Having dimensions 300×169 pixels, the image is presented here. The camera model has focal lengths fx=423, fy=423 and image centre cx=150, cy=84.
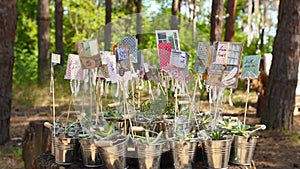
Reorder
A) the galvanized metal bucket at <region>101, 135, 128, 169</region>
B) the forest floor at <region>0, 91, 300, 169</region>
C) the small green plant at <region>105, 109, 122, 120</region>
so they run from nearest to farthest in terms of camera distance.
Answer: the galvanized metal bucket at <region>101, 135, 128, 169</region> < the small green plant at <region>105, 109, 122, 120</region> < the forest floor at <region>0, 91, 300, 169</region>

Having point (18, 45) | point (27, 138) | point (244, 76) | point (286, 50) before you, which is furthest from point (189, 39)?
point (18, 45)

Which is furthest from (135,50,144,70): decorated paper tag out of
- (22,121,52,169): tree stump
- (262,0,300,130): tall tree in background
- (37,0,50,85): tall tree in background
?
(37,0,50,85): tall tree in background

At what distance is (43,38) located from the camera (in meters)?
9.88

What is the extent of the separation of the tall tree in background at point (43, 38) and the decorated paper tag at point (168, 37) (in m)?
7.29

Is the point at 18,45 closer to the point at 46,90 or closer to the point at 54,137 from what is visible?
the point at 46,90

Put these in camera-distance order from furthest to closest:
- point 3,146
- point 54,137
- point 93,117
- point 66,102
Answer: point 66,102 → point 3,146 → point 93,117 → point 54,137

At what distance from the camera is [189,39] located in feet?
8.82

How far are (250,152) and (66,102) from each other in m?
6.37

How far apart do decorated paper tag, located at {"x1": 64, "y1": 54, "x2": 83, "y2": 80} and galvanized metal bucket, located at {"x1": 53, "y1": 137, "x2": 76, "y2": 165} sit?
1.10ft

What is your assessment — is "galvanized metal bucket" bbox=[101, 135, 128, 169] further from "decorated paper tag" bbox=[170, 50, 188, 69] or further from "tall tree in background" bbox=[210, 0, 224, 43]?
"tall tree in background" bbox=[210, 0, 224, 43]

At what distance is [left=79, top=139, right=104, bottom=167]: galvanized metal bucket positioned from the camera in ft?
7.02

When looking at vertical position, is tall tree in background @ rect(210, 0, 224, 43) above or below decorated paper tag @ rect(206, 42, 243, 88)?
above

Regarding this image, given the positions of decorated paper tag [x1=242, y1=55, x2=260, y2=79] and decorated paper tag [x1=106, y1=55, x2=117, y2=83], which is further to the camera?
decorated paper tag [x1=242, y1=55, x2=260, y2=79]

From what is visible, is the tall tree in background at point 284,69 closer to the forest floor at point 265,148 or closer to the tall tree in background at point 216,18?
the forest floor at point 265,148
